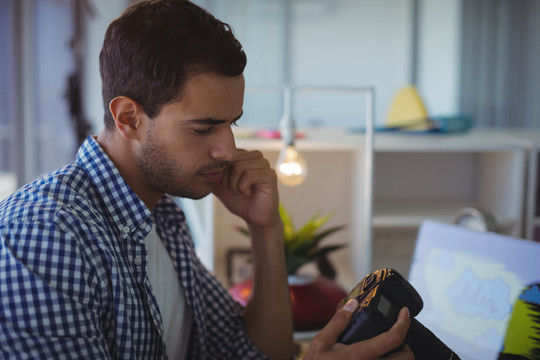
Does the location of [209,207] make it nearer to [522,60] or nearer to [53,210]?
[53,210]

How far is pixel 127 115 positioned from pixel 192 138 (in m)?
0.10

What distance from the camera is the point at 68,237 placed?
2.18 feet

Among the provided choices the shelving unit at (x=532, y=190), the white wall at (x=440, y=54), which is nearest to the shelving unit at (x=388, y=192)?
the shelving unit at (x=532, y=190)

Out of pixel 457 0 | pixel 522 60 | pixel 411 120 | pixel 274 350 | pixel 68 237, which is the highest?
pixel 457 0

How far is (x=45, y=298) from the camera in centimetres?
62

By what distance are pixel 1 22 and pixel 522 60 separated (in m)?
3.19

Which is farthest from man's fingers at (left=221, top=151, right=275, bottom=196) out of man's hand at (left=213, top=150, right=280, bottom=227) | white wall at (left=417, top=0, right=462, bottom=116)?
white wall at (left=417, top=0, right=462, bottom=116)

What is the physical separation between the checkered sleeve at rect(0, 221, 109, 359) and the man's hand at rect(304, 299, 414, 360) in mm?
264

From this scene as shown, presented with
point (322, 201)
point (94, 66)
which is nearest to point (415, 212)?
point (322, 201)

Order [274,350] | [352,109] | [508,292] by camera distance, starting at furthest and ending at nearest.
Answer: [352,109], [274,350], [508,292]

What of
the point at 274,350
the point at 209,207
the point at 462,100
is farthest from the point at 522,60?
the point at 274,350

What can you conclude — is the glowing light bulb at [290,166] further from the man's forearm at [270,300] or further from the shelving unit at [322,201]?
the shelving unit at [322,201]

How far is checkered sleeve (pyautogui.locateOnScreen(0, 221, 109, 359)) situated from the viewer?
0.60 meters

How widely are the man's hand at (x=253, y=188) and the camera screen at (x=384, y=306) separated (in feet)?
1.33
